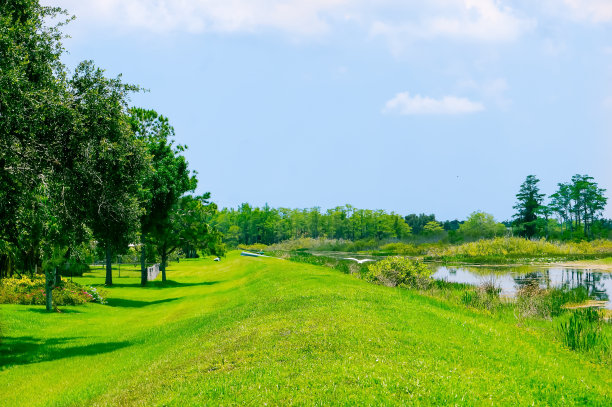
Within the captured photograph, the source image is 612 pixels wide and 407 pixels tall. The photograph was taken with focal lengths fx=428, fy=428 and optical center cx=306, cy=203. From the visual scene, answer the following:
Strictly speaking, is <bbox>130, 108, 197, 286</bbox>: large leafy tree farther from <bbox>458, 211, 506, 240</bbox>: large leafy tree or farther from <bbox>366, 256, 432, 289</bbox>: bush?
<bbox>458, 211, 506, 240</bbox>: large leafy tree

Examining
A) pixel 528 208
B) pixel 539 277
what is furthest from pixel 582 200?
pixel 539 277

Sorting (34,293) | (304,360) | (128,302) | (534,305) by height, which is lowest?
(128,302)

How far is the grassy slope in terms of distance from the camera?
848 cm

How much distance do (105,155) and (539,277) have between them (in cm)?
3759

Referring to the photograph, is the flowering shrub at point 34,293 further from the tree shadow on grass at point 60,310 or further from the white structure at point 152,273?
the white structure at point 152,273

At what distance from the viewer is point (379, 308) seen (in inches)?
670

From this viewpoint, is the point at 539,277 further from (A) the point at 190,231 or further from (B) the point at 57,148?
(B) the point at 57,148

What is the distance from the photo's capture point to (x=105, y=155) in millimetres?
16891

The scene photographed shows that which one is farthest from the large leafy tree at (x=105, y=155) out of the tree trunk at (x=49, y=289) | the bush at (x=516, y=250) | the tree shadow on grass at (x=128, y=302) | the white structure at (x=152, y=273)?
the bush at (x=516, y=250)

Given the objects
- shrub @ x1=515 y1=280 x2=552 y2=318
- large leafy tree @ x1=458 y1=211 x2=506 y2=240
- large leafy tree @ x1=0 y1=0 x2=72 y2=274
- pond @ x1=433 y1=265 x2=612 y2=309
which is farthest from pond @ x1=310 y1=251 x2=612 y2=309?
large leafy tree @ x1=458 y1=211 x2=506 y2=240

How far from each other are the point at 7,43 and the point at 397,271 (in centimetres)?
2504

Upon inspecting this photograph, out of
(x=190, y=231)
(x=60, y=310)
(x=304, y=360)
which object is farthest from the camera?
(x=190, y=231)

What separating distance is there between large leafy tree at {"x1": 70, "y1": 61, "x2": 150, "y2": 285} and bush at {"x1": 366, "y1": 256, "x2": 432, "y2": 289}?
17.5 metres

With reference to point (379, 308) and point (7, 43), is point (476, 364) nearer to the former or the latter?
point (379, 308)
